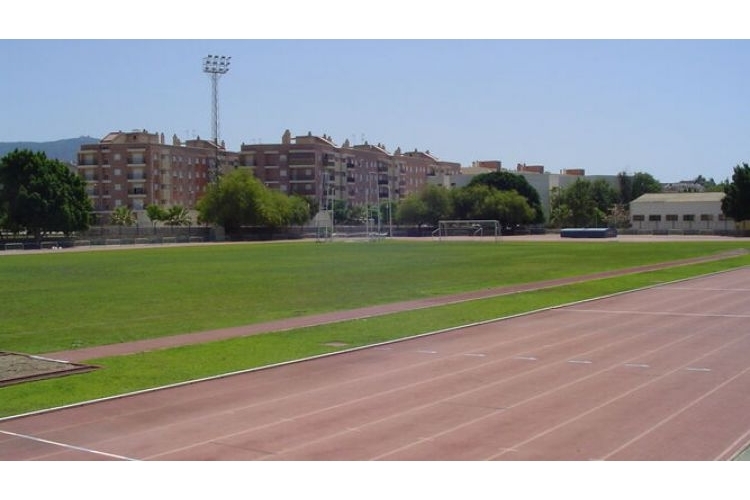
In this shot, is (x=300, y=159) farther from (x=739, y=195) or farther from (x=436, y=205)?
(x=739, y=195)

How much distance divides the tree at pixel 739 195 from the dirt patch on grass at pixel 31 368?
10674cm

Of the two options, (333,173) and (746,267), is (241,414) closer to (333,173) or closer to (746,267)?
(746,267)

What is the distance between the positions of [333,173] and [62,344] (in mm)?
132842

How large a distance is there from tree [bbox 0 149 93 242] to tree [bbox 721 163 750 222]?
76374mm

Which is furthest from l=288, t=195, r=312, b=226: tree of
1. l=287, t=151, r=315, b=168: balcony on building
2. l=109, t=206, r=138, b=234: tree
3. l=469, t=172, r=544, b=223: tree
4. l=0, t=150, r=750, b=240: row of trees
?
l=469, t=172, r=544, b=223: tree

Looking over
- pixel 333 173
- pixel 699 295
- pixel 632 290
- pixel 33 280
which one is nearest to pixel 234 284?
pixel 33 280

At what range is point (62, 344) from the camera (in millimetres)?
18484

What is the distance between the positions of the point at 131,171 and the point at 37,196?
44.7 meters

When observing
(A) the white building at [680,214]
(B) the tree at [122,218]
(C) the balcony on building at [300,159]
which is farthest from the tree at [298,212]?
(A) the white building at [680,214]

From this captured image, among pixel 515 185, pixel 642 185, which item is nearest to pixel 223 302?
pixel 515 185

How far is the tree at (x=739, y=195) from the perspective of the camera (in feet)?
359

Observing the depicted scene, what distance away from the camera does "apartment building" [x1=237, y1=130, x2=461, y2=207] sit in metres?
144

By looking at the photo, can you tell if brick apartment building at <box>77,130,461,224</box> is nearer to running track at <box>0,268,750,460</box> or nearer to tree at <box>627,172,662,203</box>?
tree at <box>627,172,662,203</box>

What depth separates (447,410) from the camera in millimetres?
12008
